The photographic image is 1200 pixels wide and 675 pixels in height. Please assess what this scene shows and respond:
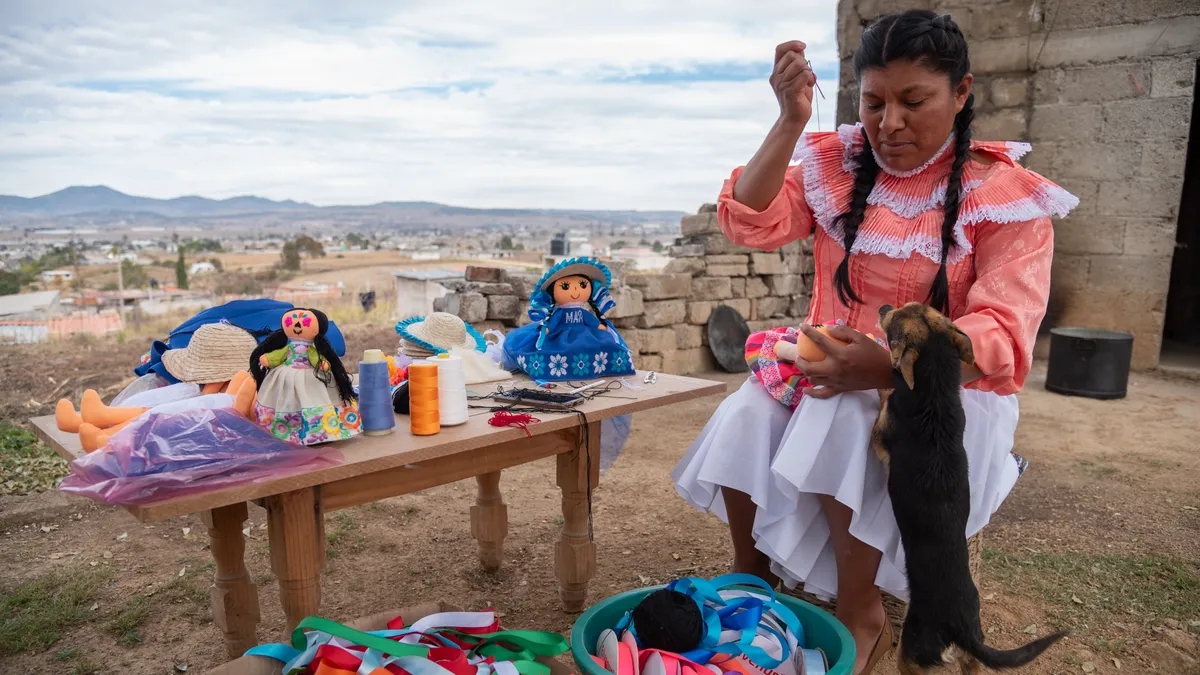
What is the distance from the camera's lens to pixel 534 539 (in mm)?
3678

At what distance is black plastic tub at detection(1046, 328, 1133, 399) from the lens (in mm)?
6359

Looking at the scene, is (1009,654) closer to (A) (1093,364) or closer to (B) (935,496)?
(B) (935,496)

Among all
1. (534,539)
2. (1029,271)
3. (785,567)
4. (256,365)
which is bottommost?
(534,539)

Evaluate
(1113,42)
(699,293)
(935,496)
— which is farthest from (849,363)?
(1113,42)

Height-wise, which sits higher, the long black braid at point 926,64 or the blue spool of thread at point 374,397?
the long black braid at point 926,64

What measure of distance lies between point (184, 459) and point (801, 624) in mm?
1672

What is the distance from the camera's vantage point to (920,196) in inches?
86.3

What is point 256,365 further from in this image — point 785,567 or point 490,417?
point 785,567

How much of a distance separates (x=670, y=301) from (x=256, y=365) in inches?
224

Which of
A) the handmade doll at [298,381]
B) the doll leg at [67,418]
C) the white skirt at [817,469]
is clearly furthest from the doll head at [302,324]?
the white skirt at [817,469]

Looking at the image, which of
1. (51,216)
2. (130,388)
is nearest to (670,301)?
(130,388)

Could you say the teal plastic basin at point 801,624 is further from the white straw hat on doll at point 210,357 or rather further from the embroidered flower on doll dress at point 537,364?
the white straw hat on doll at point 210,357

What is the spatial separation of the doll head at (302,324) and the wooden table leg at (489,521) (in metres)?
1.39

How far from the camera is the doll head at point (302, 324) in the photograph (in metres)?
1.97
